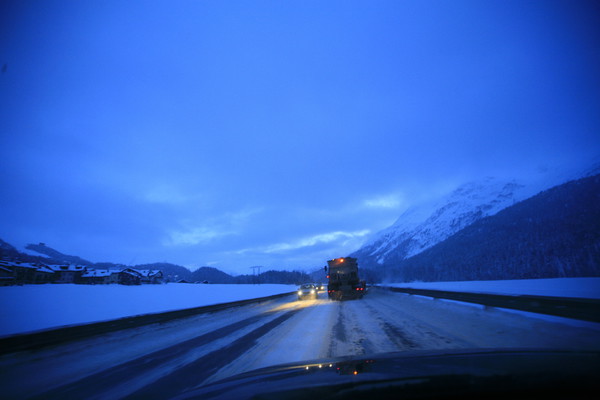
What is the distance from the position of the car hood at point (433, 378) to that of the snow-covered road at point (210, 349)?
227 cm

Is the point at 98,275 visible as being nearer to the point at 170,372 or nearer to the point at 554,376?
the point at 170,372

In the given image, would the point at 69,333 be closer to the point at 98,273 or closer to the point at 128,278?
the point at 128,278

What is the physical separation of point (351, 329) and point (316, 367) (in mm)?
6065

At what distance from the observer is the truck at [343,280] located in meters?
23.4

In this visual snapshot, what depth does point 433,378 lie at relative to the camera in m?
2.04

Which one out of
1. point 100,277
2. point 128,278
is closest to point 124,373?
point 128,278

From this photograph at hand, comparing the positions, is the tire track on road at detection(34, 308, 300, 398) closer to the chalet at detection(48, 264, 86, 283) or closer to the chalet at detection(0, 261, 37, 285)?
the chalet at detection(0, 261, 37, 285)

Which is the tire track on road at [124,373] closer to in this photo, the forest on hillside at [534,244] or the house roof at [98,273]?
the house roof at [98,273]

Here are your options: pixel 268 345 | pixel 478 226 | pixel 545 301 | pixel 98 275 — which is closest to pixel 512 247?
pixel 478 226

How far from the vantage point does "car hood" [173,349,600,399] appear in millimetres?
1847

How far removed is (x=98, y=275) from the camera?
57.4 meters

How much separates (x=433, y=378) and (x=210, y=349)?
19.0ft

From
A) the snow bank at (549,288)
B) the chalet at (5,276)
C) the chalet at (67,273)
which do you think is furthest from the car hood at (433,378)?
the chalet at (67,273)

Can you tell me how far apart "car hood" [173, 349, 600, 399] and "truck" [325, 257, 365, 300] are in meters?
21.9
